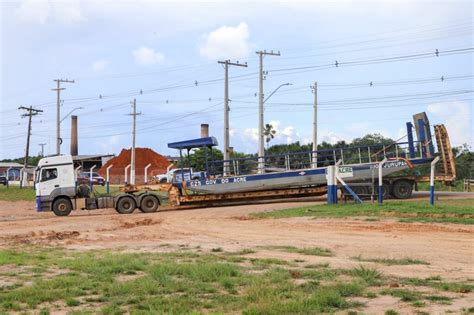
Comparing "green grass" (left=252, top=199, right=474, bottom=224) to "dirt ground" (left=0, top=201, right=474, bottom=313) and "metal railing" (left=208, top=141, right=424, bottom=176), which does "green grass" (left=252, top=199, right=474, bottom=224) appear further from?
"metal railing" (left=208, top=141, right=424, bottom=176)

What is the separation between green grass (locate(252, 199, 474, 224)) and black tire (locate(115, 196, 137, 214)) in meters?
7.90

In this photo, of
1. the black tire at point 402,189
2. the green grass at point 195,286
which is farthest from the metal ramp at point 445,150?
the green grass at point 195,286

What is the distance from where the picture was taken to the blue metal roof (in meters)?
30.4

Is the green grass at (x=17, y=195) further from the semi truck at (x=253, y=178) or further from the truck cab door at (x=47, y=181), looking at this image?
the semi truck at (x=253, y=178)

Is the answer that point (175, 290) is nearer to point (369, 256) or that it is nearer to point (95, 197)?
point (369, 256)

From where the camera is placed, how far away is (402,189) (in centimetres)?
3105

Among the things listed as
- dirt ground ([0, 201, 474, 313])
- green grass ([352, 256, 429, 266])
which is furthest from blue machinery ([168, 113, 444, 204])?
green grass ([352, 256, 429, 266])

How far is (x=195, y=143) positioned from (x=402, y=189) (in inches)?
444

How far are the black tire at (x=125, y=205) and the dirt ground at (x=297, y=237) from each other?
4962mm

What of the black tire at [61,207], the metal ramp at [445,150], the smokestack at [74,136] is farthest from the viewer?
the smokestack at [74,136]

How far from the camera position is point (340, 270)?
33.3 feet

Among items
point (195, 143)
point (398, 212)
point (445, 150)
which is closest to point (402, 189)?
point (445, 150)

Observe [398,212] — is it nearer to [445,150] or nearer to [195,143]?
[445,150]

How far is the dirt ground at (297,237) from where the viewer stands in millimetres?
11102
